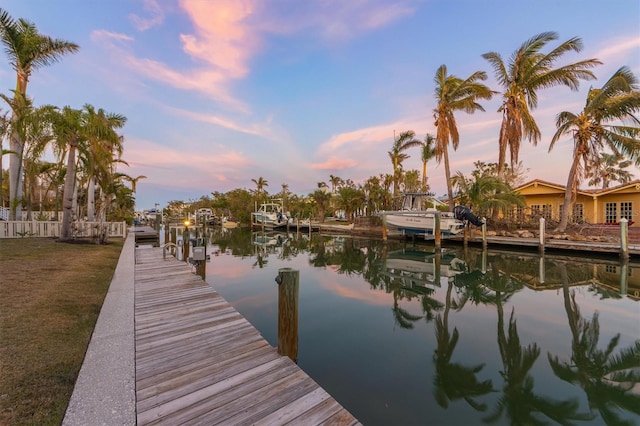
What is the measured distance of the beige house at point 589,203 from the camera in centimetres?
1972

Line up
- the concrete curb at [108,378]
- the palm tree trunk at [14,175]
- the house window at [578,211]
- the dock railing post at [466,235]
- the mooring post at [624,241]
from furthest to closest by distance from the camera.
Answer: the house window at [578,211] → the dock railing post at [466,235] → the palm tree trunk at [14,175] → the mooring post at [624,241] → the concrete curb at [108,378]

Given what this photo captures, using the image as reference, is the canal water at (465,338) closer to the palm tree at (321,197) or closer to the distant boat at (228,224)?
the palm tree at (321,197)

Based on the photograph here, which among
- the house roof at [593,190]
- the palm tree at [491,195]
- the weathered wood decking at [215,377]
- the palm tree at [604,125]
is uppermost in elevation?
the palm tree at [604,125]

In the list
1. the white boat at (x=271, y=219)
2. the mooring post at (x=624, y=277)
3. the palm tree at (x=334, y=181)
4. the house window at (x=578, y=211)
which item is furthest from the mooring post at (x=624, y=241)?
the palm tree at (x=334, y=181)

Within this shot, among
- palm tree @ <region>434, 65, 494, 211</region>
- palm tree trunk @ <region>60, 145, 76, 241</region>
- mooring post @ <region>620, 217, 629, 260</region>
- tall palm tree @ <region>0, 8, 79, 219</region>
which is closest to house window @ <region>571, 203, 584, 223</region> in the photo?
palm tree @ <region>434, 65, 494, 211</region>

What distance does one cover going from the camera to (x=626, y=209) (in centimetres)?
2009

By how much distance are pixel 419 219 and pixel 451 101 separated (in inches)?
360

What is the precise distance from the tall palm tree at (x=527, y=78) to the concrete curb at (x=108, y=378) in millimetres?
22456

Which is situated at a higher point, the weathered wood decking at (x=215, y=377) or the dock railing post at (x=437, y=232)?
the dock railing post at (x=437, y=232)

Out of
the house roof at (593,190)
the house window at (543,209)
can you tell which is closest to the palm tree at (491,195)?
the house window at (543,209)

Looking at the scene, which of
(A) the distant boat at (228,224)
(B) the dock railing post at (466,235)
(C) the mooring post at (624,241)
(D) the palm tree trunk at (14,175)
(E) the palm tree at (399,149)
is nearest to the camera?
(C) the mooring post at (624,241)

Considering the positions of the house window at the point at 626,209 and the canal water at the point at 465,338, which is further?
the house window at the point at 626,209

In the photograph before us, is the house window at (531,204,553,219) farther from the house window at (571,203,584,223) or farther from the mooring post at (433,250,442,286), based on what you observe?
the mooring post at (433,250,442,286)

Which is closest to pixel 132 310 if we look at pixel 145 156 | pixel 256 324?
pixel 256 324
